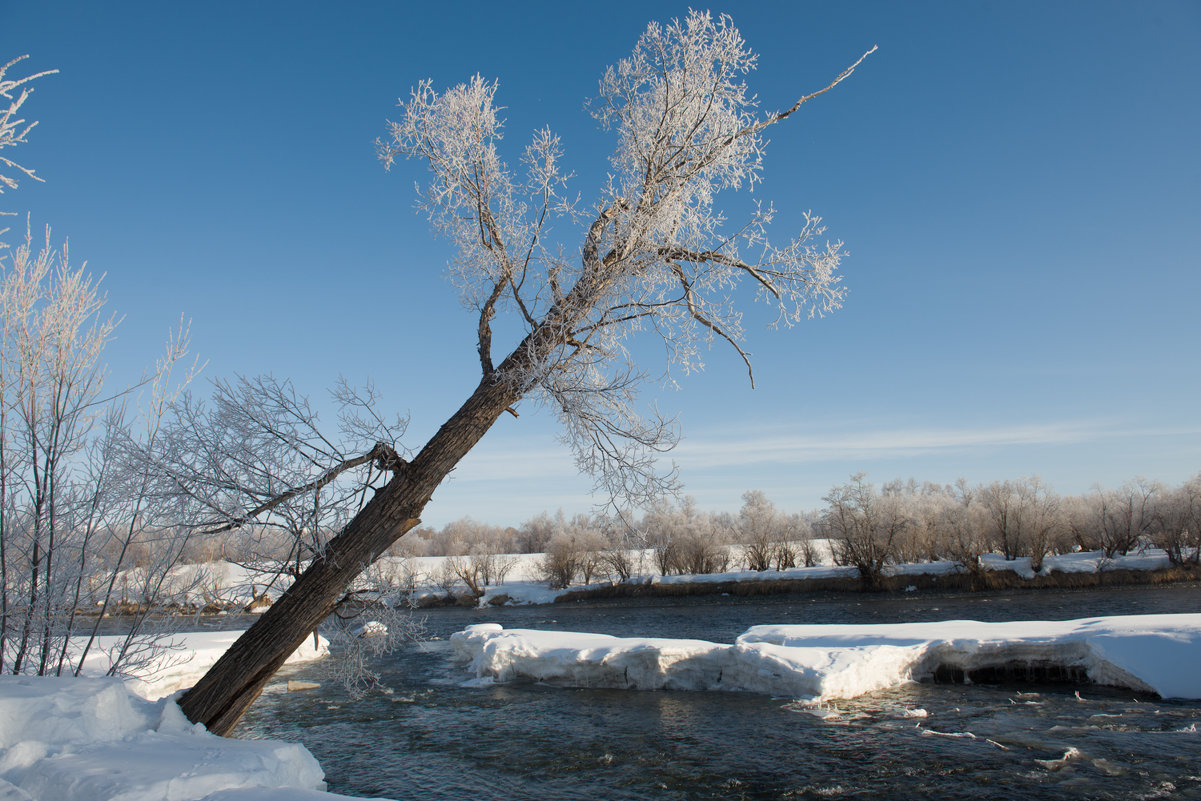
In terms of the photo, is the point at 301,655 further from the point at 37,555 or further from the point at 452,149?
the point at 452,149

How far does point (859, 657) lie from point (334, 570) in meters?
14.6

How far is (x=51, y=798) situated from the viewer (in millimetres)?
3164

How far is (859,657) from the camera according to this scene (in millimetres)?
15602

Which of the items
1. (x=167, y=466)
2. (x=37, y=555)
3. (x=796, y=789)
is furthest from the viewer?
(x=796, y=789)

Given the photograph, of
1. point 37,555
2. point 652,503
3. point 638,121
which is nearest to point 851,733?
point 652,503

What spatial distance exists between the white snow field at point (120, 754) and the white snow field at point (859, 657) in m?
13.4

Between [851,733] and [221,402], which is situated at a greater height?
[221,402]

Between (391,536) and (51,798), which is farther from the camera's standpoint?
(391,536)

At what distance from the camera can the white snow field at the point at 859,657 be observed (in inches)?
554

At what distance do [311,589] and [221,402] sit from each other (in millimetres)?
1469

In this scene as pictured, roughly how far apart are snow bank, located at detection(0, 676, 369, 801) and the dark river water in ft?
22.7

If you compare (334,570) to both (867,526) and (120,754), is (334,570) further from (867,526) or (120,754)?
(867,526)

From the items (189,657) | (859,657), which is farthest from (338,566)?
(859,657)

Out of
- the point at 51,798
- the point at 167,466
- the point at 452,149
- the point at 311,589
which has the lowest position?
the point at 51,798
